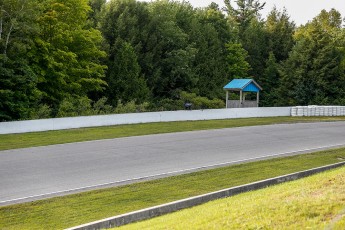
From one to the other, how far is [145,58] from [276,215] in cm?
5330

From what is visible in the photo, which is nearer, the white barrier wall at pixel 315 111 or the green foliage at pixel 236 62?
the white barrier wall at pixel 315 111

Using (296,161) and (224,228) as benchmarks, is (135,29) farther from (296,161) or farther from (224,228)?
(224,228)

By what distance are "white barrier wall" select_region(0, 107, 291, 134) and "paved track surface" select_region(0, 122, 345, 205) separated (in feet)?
20.9

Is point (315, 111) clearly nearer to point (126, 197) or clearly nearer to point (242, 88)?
point (242, 88)

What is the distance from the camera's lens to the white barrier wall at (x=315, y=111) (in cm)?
4919

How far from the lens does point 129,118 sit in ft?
121

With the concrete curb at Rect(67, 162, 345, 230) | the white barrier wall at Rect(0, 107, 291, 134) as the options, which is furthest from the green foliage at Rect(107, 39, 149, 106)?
the concrete curb at Rect(67, 162, 345, 230)

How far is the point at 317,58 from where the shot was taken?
7231cm

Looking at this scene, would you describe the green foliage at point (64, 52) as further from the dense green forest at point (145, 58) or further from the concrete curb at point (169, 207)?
the concrete curb at point (169, 207)

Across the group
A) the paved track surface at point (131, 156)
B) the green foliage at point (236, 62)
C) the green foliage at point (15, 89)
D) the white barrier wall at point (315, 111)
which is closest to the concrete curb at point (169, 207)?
the paved track surface at point (131, 156)

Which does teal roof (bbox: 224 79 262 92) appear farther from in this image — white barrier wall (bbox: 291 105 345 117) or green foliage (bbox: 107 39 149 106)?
green foliage (bbox: 107 39 149 106)

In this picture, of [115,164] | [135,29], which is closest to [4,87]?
[115,164]

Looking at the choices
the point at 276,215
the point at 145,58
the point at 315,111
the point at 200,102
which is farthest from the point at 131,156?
the point at 145,58

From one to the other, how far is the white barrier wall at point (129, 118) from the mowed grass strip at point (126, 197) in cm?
1617
